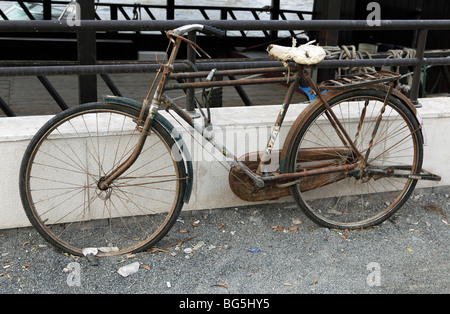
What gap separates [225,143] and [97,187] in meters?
0.93

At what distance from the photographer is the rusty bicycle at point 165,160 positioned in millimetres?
3264

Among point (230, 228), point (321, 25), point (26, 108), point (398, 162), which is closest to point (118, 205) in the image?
point (230, 228)

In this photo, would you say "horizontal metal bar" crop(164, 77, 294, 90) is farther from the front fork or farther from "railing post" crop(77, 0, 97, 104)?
"railing post" crop(77, 0, 97, 104)

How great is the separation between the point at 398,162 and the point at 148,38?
7.53 meters

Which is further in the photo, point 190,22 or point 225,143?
point 225,143

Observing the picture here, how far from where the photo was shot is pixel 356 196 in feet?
14.1

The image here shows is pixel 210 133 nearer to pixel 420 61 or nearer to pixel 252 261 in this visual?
pixel 252 261

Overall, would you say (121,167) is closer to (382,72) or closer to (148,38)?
(382,72)

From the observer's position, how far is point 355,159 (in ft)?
12.5

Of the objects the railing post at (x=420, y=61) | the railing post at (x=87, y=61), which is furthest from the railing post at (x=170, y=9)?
the railing post at (x=420, y=61)

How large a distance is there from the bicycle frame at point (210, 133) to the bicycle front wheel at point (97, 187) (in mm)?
116

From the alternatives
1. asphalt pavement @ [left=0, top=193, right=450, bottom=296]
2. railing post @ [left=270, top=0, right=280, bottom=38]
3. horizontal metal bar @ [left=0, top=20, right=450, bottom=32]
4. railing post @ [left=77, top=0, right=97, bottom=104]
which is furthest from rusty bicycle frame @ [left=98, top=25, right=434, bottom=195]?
railing post @ [left=270, top=0, right=280, bottom=38]

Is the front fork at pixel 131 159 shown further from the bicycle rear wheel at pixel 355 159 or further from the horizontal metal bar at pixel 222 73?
the bicycle rear wheel at pixel 355 159

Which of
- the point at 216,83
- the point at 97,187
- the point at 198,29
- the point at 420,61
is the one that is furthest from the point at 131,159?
the point at 420,61
